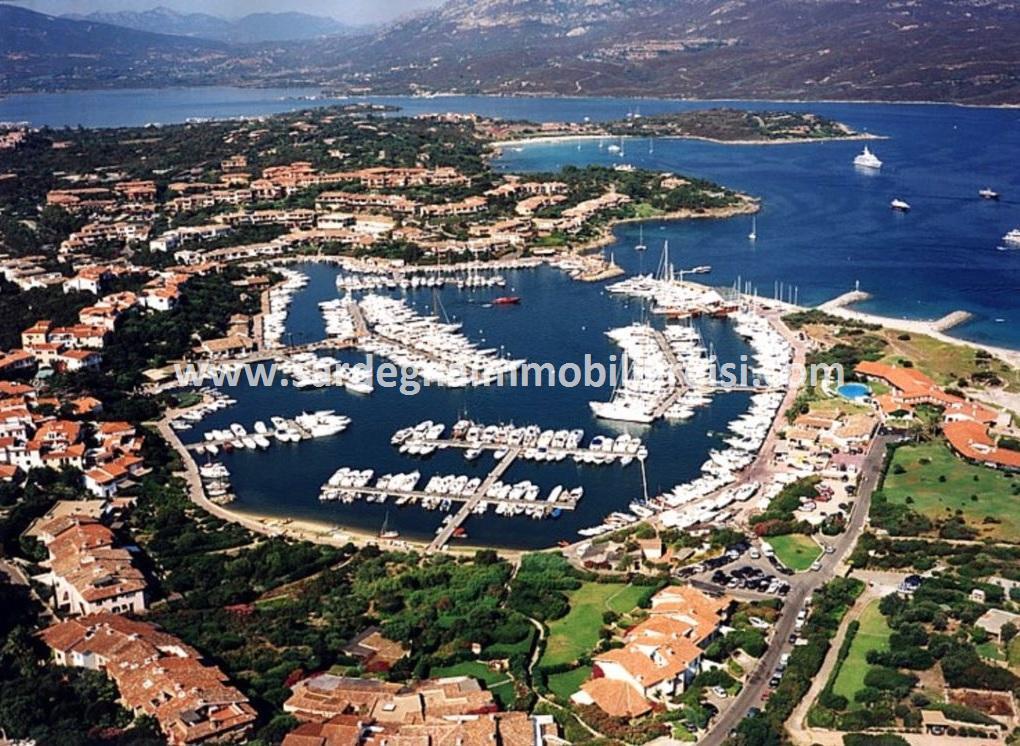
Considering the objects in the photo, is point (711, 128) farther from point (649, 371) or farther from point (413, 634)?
point (413, 634)

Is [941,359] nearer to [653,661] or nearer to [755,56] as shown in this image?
[653,661]

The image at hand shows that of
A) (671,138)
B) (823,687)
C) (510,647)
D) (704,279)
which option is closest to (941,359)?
(704,279)

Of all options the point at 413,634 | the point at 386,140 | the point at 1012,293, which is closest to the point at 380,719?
the point at 413,634

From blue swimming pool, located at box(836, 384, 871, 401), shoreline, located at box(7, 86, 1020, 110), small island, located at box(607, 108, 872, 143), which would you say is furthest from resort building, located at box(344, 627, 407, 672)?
shoreline, located at box(7, 86, 1020, 110)

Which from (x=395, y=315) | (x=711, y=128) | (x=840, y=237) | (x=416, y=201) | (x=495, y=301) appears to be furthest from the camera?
(x=711, y=128)

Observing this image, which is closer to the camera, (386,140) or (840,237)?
(840,237)

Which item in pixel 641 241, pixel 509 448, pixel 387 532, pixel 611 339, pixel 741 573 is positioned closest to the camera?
pixel 741 573

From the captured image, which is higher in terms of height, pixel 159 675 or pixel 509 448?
pixel 159 675
